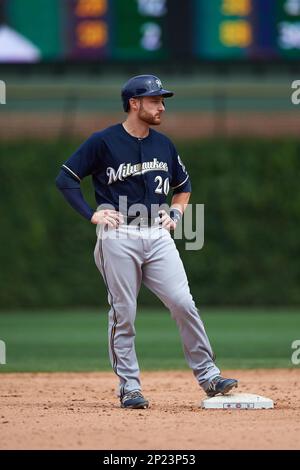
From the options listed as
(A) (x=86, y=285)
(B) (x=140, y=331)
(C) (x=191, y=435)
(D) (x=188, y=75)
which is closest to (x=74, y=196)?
(C) (x=191, y=435)

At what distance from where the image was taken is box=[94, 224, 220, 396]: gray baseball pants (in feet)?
20.6

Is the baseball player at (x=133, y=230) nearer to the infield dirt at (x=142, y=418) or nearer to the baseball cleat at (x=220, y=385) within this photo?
the baseball cleat at (x=220, y=385)

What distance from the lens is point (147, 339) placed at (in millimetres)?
11609

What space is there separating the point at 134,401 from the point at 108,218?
107cm

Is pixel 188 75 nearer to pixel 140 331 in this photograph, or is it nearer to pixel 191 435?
pixel 140 331

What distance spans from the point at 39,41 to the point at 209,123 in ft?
10.6

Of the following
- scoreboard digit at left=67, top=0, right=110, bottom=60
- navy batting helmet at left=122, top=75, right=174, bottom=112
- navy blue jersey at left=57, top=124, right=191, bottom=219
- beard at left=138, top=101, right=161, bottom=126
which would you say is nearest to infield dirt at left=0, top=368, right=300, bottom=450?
navy blue jersey at left=57, top=124, right=191, bottom=219

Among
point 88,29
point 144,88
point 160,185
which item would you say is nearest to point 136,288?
point 160,185

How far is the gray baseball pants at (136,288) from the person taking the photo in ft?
20.6

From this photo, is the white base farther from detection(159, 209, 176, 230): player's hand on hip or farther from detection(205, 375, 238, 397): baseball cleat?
detection(159, 209, 176, 230): player's hand on hip

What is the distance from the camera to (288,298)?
50.6 ft

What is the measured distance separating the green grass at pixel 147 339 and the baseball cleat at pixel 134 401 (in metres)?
2.93

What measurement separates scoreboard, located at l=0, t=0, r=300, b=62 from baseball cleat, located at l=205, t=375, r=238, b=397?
32.0ft

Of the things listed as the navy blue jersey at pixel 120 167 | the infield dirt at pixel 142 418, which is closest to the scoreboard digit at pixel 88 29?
the infield dirt at pixel 142 418
